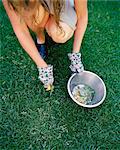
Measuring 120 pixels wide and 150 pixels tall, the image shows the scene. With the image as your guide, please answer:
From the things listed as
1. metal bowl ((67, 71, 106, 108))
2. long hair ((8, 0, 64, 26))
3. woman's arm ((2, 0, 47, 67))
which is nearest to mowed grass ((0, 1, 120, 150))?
metal bowl ((67, 71, 106, 108))

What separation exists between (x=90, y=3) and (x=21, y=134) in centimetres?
102

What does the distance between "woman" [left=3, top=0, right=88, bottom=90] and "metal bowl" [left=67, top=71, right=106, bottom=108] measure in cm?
4

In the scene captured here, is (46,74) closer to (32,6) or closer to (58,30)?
(58,30)

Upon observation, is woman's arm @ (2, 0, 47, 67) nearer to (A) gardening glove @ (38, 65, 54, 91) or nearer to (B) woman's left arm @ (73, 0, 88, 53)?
(A) gardening glove @ (38, 65, 54, 91)

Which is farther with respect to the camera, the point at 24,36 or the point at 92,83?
the point at 92,83

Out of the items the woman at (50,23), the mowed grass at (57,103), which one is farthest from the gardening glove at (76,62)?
the mowed grass at (57,103)

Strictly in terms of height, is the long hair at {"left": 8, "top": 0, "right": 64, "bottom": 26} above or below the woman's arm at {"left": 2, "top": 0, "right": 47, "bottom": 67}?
above

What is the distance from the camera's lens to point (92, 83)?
6.12 feet

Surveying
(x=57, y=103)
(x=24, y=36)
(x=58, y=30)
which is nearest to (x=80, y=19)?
(x=58, y=30)

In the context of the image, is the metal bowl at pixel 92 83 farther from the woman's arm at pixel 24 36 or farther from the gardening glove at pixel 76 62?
the woman's arm at pixel 24 36

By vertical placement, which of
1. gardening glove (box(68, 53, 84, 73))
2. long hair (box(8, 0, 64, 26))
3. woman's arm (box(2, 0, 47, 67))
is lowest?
gardening glove (box(68, 53, 84, 73))

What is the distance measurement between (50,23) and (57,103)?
0.40m

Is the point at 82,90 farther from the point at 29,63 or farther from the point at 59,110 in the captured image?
the point at 29,63

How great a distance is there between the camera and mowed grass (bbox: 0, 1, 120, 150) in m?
1.69
